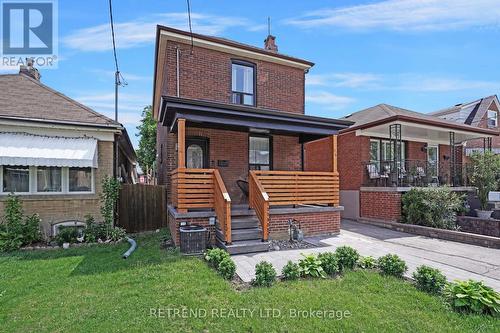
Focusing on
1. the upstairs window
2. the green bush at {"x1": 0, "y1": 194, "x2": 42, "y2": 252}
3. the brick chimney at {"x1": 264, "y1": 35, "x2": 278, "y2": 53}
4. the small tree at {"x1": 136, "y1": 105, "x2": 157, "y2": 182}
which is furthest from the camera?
the small tree at {"x1": 136, "y1": 105, "x2": 157, "y2": 182}

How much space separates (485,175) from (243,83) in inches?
481

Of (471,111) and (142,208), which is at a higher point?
(471,111)

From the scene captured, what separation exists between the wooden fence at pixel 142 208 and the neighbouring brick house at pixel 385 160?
9528 mm

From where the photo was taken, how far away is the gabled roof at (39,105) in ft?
32.4

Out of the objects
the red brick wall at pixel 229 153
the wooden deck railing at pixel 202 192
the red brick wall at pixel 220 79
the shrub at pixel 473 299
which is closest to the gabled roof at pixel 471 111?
the red brick wall at pixel 220 79

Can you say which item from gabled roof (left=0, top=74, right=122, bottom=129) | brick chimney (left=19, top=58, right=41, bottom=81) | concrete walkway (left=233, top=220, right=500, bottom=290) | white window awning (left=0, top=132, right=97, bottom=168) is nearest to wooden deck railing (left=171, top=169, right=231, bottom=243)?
concrete walkway (left=233, top=220, right=500, bottom=290)

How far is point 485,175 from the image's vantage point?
511 inches

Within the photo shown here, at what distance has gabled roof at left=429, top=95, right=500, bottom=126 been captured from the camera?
2388 cm

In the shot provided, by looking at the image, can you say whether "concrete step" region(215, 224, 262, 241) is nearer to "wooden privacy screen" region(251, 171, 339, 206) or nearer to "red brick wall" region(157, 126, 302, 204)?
"wooden privacy screen" region(251, 171, 339, 206)

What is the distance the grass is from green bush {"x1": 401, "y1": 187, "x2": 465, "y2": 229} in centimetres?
708

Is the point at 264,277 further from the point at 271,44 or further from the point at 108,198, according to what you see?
the point at 271,44

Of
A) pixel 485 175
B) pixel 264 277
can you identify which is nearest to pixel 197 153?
pixel 264 277

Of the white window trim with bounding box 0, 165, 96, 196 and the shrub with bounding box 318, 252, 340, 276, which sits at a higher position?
the white window trim with bounding box 0, 165, 96, 196

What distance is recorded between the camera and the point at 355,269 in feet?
20.5
